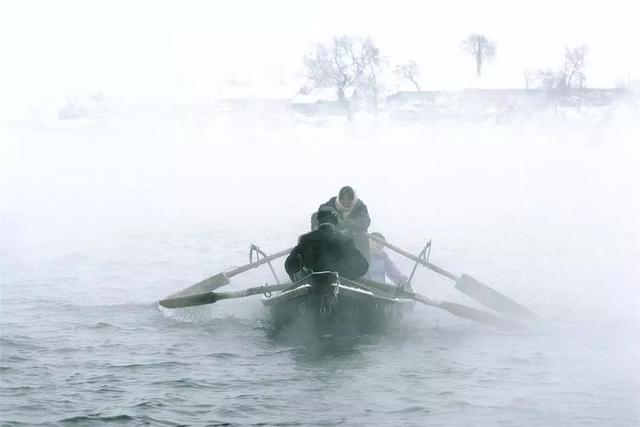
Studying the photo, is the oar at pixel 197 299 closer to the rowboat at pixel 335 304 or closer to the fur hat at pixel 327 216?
the rowboat at pixel 335 304

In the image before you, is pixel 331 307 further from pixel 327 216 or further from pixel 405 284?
pixel 405 284

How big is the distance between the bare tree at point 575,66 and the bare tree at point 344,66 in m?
14.5

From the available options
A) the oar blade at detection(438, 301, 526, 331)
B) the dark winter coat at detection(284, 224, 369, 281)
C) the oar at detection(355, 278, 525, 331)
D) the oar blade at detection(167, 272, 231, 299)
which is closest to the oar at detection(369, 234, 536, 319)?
the oar at detection(355, 278, 525, 331)

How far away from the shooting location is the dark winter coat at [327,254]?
1633cm

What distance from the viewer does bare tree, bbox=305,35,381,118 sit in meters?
87.6

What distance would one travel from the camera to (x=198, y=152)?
94750 mm

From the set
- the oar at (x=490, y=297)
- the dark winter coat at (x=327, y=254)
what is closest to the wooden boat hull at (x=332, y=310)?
the dark winter coat at (x=327, y=254)

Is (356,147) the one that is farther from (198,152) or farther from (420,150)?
(198,152)

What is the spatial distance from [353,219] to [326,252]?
2423mm

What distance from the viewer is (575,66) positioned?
92438 mm

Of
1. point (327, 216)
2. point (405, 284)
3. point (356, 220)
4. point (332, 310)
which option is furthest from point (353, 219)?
point (332, 310)

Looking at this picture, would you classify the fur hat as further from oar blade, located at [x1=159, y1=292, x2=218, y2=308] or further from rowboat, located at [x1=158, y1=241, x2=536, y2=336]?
oar blade, located at [x1=159, y1=292, x2=218, y2=308]

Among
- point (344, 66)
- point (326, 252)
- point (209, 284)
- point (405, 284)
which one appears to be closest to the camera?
point (326, 252)

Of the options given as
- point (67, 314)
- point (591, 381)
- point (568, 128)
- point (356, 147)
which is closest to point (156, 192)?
point (356, 147)
